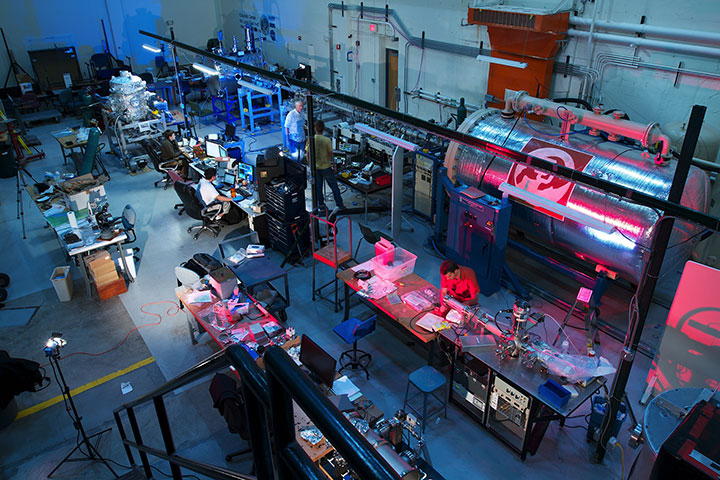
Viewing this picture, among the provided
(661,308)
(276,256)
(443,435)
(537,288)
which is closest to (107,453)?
(443,435)

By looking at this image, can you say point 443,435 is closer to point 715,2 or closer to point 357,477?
point 357,477

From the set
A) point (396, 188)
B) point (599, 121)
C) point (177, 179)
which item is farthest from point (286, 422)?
point (177, 179)

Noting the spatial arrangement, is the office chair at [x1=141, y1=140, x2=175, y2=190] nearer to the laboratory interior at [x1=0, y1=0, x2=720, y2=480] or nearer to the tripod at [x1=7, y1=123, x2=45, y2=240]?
the laboratory interior at [x1=0, y1=0, x2=720, y2=480]

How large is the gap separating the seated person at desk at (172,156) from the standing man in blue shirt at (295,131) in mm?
2389

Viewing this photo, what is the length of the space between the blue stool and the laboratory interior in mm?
35

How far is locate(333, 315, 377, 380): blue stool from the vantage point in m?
6.52

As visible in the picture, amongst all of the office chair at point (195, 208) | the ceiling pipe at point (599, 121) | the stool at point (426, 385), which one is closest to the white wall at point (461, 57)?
the ceiling pipe at point (599, 121)

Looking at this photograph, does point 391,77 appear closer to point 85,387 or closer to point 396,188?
point 396,188

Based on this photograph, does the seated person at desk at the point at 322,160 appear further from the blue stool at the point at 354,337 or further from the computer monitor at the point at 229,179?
the blue stool at the point at 354,337

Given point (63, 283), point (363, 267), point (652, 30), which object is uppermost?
point (652, 30)

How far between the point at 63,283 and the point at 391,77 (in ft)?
30.4

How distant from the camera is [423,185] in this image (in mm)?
10172

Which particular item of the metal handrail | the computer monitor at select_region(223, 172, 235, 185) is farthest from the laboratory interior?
the computer monitor at select_region(223, 172, 235, 185)

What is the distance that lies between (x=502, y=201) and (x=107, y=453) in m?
6.11
